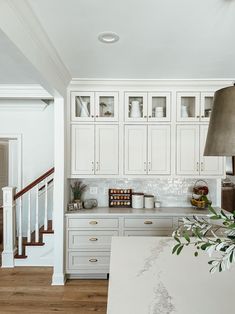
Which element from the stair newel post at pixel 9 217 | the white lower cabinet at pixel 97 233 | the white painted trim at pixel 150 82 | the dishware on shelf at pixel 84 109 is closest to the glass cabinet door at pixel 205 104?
the white painted trim at pixel 150 82

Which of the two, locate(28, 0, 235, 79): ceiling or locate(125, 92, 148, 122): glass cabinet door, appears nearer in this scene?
locate(28, 0, 235, 79): ceiling

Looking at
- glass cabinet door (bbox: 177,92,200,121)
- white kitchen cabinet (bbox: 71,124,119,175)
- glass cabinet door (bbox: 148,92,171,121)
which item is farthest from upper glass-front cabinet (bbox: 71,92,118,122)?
glass cabinet door (bbox: 177,92,200,121)

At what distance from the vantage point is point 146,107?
11.1 ft

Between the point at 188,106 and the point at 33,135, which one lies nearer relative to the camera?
the point at 188,106

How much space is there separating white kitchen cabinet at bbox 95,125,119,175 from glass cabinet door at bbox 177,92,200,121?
90 cm

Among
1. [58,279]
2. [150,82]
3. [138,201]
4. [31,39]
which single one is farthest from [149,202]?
[31,39]

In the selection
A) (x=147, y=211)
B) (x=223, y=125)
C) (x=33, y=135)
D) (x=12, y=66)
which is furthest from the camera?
(x=33, y=135)

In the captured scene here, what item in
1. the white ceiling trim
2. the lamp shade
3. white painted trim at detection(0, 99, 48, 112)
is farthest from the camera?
white painted trim at detection(0, 99, 48, 112)

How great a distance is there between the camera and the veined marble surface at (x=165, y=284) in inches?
44.0

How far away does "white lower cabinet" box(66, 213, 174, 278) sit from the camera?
127 inches

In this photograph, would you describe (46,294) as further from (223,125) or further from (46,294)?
(223,125)

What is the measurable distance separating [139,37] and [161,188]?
2.23 m

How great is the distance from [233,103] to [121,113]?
2.50 meters

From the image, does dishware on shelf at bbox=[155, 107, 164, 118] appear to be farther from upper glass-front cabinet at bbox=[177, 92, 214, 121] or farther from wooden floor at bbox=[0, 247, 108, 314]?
wooden floor at bbox=[0, 247, 108, 314]
